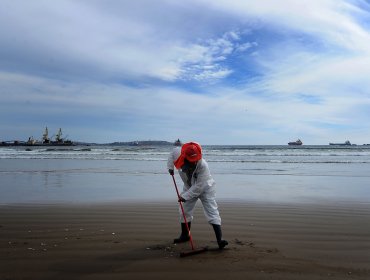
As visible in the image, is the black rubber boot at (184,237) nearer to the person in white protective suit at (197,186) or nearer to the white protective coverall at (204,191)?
the person in white protective suit at (197,186)

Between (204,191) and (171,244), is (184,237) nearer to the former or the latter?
(171,244)

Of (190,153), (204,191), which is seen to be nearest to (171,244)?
(204,191)

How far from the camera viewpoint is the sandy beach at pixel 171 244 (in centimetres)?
461

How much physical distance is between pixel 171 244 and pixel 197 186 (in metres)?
0.97

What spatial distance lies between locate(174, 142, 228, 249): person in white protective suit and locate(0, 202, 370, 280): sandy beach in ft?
1.09

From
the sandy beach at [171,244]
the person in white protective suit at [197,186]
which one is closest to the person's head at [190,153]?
the person in white protective suit at [197,186]

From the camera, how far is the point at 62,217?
7984 mm

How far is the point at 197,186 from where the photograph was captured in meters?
5.85

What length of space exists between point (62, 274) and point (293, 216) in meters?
5.12

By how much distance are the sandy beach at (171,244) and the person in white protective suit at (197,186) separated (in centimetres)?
33

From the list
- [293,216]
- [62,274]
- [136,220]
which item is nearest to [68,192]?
[136,220]

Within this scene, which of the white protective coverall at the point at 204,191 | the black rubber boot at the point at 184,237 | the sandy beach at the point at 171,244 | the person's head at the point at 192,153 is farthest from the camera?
the black rubber boot at the point at 184,237

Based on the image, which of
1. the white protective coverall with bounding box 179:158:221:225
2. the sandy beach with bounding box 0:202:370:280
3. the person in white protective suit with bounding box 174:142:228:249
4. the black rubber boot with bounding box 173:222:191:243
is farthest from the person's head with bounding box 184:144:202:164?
the sandy beach with bounding box 0:202:370:280

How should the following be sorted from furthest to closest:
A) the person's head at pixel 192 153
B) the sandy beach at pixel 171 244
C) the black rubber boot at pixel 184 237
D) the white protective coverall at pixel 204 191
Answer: the black rubber boot at pixel 184 237, the white protective coverall at pixel 204 191, the person's head at pixel 192 153, the sandy beach at pixel 171 244
